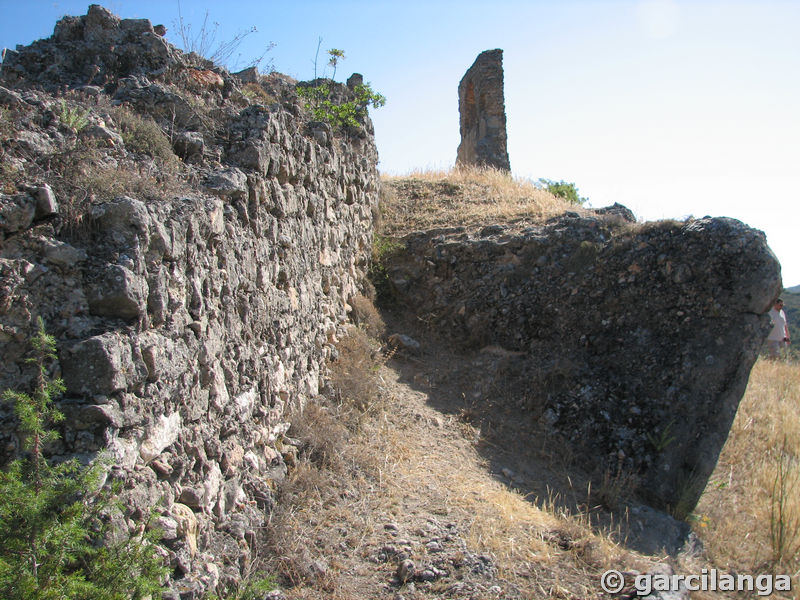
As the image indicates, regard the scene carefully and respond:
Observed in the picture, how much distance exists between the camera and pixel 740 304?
5.76 meters

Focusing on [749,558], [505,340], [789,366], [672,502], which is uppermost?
[505,340]

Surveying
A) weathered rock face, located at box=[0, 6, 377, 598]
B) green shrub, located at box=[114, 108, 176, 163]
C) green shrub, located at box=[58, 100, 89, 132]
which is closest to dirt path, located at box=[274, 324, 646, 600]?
weathered rock face, located at box=[0, 6, 377, 598]

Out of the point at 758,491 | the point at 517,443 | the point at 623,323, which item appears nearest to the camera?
the point at 517,443

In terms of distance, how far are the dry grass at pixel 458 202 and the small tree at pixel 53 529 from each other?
636 centimetres

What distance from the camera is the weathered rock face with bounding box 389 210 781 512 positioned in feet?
18.4

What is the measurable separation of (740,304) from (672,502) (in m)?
2.16

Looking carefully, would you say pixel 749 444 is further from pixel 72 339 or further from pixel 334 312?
pixel 72 339

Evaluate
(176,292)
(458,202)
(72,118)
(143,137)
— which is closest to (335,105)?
(458,202)

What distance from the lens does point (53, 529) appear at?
1.87 m

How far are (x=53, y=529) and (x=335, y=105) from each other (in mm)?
6798

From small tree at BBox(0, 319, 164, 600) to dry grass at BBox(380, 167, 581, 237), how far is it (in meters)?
6.36

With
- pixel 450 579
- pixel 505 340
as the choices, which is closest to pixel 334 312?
pixel 505 340

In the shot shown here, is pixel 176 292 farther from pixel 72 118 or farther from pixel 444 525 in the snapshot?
pixel 444 525

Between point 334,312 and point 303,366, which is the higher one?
point 334,312
